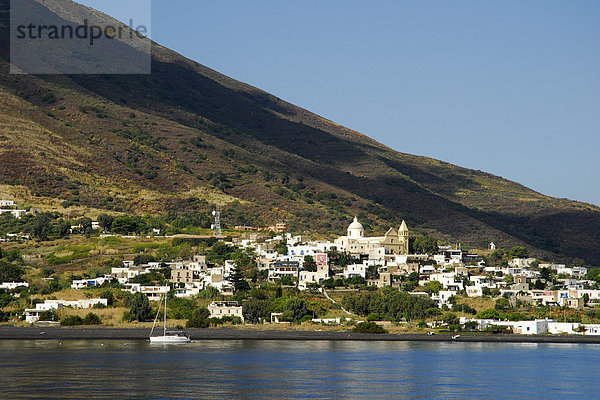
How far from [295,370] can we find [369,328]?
25065 millimetres

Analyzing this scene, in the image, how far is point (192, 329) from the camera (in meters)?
83.6

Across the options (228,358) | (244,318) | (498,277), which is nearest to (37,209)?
(244,318)

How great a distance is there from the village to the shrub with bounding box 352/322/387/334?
288cm

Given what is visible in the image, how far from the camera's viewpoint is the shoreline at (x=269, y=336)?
7750cm

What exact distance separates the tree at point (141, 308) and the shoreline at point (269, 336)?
4.67 metres

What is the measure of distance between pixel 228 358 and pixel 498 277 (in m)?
49.1

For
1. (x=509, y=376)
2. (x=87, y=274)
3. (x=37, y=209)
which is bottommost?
(x=509, y=376)

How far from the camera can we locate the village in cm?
8562

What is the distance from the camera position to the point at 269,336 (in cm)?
7844

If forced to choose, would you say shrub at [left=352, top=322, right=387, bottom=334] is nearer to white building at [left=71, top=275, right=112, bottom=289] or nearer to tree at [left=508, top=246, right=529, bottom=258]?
white building at [left=71, top=275, right=112, bottom=289]

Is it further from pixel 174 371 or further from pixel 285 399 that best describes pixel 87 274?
pixel 285 399

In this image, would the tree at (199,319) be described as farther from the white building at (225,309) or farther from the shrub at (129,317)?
the shrub at (129,317)

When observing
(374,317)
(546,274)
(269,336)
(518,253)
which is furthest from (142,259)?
(518,253)

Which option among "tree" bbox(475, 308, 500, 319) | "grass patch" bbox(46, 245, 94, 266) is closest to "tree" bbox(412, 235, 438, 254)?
"tree" bbox(475, 308, 500, 319)
